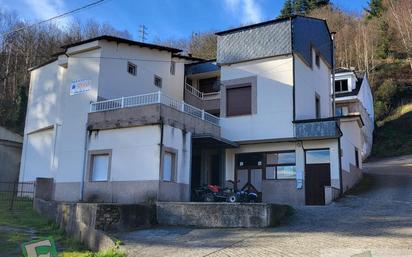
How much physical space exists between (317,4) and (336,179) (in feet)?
177

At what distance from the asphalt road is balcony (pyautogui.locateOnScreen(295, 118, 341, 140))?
4.43 meters

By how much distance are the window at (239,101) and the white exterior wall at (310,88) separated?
262 cm

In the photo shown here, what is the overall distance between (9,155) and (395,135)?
37573 millimetres

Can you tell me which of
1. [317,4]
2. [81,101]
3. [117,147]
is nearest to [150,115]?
[117,147]

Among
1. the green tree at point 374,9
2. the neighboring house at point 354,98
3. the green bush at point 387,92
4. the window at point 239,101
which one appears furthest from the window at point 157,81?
the green tree at point 374,9

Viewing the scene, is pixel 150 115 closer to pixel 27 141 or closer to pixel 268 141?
pixel 268 141

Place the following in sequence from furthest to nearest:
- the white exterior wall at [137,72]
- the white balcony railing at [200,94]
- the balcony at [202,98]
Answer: the white balcony railing at [200,94] → the balcony at [202,98] → the white exterior wall at [137,72]

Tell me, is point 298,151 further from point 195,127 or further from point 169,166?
point 169,166

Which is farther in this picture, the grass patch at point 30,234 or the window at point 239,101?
the window at point 239,101

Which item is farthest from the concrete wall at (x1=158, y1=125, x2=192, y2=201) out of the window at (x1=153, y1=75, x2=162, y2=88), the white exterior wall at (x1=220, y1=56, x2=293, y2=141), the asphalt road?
the window at (x1=153, y1=75, x2=162, y2=88)

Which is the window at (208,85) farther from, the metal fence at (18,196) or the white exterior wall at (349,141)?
the metal fence at (18,196)

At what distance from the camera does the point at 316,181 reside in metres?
23.3

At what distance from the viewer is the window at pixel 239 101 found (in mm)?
25391

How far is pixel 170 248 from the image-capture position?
12.9m
